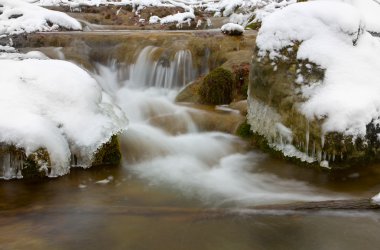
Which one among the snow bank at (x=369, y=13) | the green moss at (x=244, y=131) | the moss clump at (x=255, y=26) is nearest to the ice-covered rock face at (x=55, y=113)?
the green moss at (x=244, y=131)

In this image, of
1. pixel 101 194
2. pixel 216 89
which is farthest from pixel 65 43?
pixel 101 194

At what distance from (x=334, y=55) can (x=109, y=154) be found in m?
4.12

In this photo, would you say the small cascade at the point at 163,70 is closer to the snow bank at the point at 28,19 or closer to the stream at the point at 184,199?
the stream at the point at 184,199

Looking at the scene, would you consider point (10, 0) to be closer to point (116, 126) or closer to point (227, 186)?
point (116, 126)

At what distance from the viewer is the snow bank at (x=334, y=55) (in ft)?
19.7

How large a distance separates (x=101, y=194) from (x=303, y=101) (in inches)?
137

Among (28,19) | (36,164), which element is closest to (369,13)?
(36,164)

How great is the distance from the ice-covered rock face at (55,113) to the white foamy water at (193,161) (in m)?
0.75

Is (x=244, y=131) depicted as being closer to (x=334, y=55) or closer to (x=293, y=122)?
(x=293, y=122)

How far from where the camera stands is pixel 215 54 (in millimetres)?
11156

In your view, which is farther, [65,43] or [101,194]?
[65,43]

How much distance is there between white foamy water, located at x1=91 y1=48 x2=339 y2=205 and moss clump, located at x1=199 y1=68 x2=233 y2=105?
71 cm

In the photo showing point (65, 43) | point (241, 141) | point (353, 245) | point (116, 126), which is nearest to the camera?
point (353, 245)

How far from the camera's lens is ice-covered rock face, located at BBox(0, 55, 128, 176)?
5.88m
